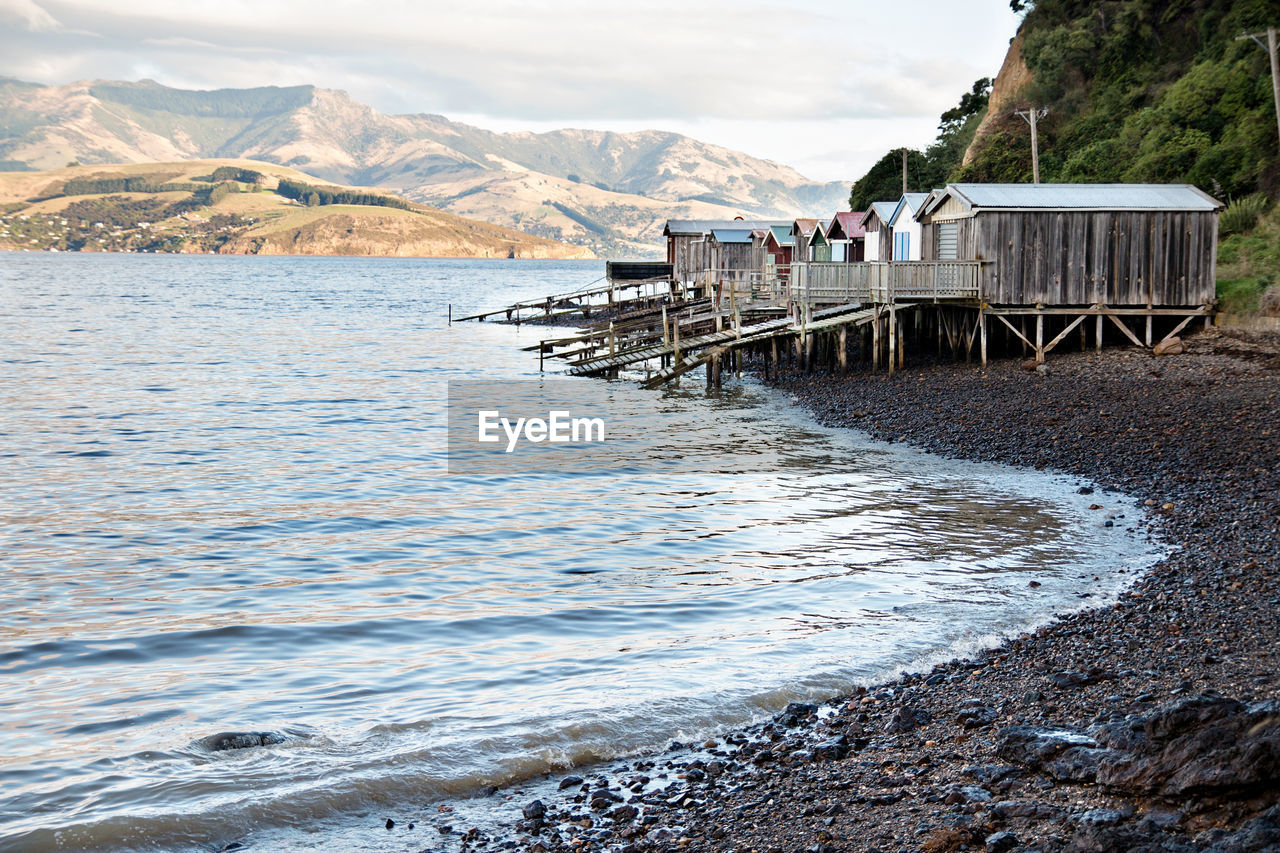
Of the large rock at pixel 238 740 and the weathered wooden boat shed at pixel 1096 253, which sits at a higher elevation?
the weathered wooden boat shed at pixel 1096 253

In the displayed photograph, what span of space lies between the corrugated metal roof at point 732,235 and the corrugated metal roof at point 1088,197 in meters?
29.6

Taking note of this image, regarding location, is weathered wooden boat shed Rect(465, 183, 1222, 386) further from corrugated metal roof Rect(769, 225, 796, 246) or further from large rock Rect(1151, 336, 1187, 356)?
corrugated metal roof Rect(769, 225, 796, 246)

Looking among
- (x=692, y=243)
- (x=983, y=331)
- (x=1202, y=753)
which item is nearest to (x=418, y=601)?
(x=1202, y=753)

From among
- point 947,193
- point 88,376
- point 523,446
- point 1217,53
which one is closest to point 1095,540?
point 523,446

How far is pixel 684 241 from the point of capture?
69562 mm

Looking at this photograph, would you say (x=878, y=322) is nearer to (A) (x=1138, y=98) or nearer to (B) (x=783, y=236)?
(B) (x=783, y=236)

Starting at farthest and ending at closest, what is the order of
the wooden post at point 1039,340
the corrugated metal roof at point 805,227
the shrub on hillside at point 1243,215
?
1. the corrugated metal roof at point 805,227
2. the shrub on hillside at point 1243,215
3. the wooden post at point 1039,340

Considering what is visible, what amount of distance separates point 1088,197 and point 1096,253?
2.03 meters

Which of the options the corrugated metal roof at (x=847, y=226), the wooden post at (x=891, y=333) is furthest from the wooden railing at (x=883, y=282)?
the corrugated metal roof at (x=847, y=226)

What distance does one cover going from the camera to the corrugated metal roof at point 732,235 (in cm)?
6381

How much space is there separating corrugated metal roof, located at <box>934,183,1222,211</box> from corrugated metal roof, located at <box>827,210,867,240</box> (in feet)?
41.1

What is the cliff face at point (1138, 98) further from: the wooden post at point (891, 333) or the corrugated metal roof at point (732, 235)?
the wooden post at point (891, 333)

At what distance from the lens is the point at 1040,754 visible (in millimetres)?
7238

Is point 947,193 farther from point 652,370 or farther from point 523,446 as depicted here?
point 523,446
